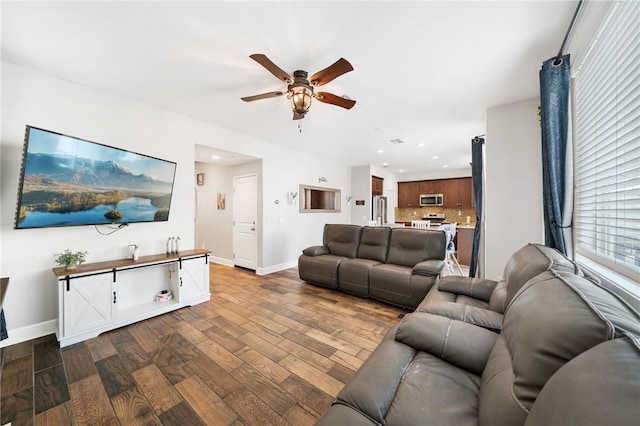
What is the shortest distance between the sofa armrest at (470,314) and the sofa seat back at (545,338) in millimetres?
498

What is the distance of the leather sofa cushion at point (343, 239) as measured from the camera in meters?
4.22

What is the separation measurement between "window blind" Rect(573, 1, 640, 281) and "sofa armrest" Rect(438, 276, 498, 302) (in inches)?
29.9

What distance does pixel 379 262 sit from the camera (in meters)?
3.80

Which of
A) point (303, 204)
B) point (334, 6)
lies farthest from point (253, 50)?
point (303, 204)

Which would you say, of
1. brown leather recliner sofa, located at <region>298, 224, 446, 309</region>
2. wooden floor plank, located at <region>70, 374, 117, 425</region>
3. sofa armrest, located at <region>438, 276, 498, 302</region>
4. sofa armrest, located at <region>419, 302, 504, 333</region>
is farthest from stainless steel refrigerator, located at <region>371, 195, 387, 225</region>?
wooden floor plank, located at <region>70, 374, 117, 425</region>

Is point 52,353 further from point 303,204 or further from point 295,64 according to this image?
point 303,204

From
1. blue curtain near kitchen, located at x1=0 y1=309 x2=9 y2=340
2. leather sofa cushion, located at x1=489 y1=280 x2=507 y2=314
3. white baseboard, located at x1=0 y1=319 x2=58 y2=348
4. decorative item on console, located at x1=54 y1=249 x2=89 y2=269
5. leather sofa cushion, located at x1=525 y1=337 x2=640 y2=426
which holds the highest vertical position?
leather sofa cushion, located at x1=525 y1=337 x2=640 y2=426

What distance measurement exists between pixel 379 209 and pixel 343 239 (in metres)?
3.81

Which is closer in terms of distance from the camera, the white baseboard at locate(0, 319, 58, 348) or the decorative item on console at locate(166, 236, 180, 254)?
the white baseboard at locate(0, 319, 58, 348)

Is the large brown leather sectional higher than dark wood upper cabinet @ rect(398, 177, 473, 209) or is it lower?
lower

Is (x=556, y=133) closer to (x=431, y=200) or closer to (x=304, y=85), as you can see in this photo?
(x=304, y=85)

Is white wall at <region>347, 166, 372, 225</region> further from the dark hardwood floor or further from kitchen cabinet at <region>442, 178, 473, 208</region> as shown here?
the dark hardwood floor

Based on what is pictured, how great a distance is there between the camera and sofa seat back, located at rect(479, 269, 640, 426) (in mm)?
695

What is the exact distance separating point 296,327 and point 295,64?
2.77 m
